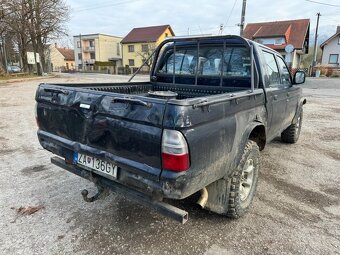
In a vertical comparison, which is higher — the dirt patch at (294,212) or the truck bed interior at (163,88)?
the truck bed interior at (163,88)

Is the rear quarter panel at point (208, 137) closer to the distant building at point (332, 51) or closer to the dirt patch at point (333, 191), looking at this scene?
the dirt patch at point (333, 191)

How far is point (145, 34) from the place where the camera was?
2179 inches

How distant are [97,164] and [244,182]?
5.58 ft

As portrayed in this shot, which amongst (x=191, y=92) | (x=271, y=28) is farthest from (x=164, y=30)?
(x=191, y=92)

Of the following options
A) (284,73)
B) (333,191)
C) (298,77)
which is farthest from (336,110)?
(333,191)

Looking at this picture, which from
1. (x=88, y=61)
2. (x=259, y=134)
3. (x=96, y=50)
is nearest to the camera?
(x=259, y=134)

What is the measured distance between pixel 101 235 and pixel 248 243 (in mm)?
1465

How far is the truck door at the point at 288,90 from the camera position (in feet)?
14.7

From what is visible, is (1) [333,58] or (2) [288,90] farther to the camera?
(1) [333,58]

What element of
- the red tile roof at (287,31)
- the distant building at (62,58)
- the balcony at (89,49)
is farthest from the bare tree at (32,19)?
the distant building at (62,58)

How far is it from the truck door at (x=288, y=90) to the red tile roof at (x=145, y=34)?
51024mm

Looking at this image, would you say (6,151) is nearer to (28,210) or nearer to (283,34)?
(28,210)

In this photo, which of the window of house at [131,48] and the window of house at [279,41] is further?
the window of house at [131,48]

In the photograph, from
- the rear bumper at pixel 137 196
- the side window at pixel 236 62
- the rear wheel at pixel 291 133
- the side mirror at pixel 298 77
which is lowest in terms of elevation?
the rear wheel at pixel 291 133
